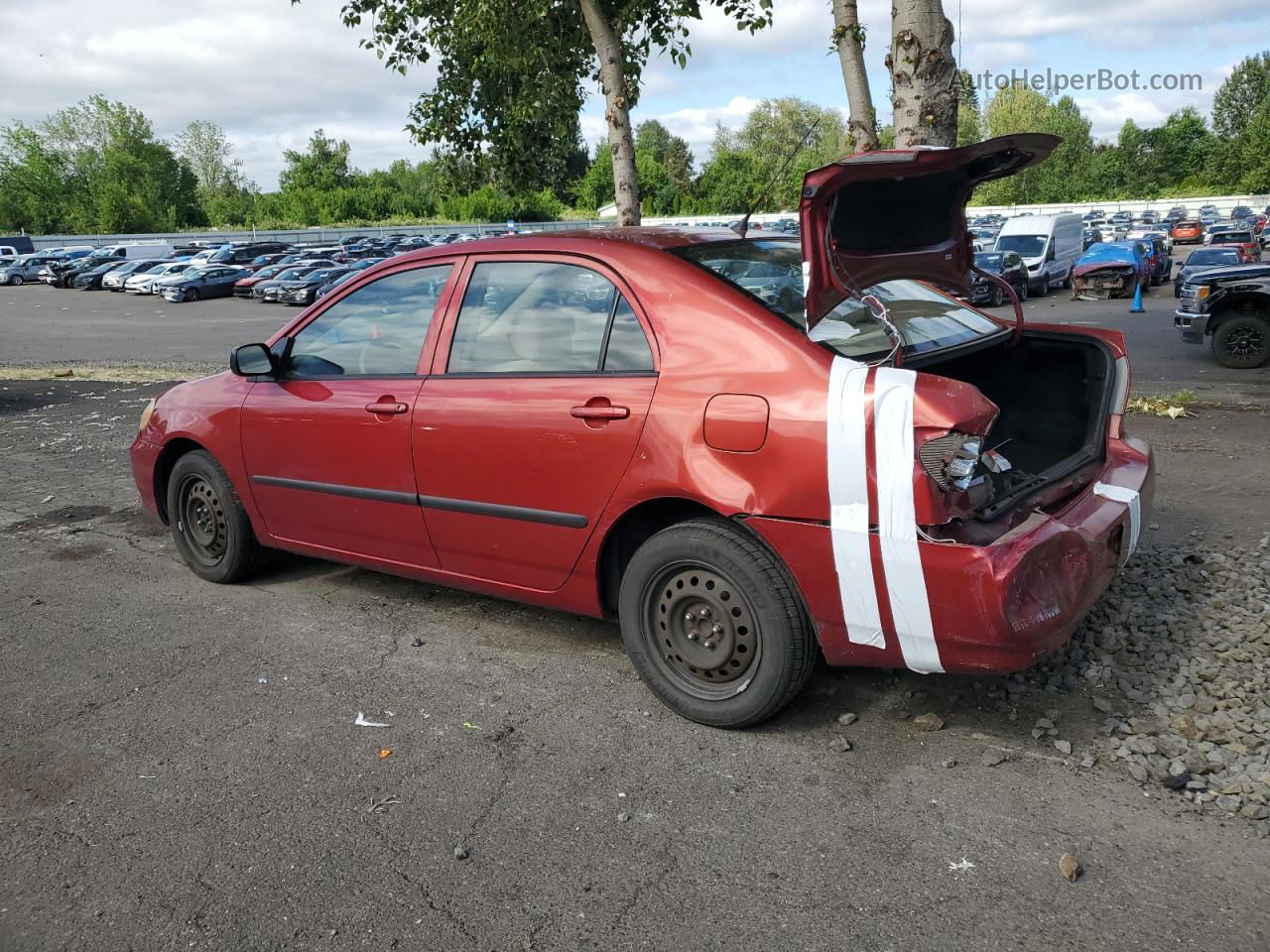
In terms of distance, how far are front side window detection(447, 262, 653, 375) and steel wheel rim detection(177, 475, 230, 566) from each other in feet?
6.14

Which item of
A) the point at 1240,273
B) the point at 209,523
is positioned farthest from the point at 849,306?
the point at 1240,273

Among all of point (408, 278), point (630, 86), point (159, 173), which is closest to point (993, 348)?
point (408, 278)

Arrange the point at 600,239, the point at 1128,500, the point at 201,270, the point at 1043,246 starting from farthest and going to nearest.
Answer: the point at 201,270
the point at 1043,246
the point at 600,239
the point at 1128,500

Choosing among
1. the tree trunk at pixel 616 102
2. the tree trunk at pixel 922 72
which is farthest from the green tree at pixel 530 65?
the tree trunk at pixel 922 72

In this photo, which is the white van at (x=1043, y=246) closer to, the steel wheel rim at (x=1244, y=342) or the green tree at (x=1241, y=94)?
the steel wheel rim at (x=1244, y=342)

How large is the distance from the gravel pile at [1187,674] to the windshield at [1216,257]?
20591 mm

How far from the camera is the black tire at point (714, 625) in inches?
132

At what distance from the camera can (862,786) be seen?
3.21 meters

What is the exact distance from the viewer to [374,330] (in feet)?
15.0

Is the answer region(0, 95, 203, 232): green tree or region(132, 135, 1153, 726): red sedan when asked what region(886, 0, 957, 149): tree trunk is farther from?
region(0, 95, 203, 232): green tree

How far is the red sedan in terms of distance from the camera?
311 cm

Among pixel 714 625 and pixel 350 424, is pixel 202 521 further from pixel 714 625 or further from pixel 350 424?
pixel 714 625

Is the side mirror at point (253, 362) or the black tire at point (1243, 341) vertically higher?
the side mirror at point (253, 362)

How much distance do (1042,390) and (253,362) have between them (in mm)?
3586
